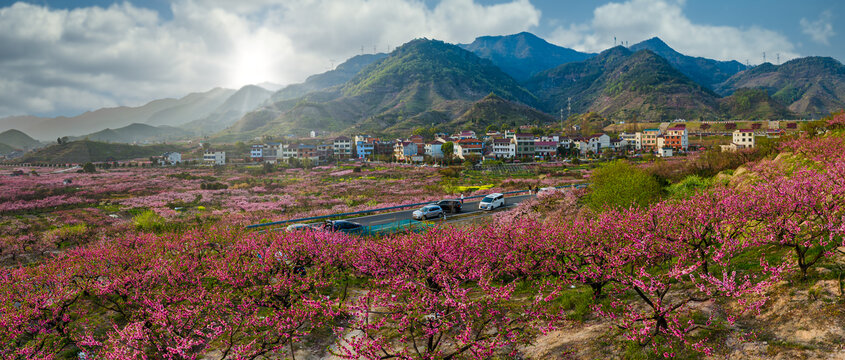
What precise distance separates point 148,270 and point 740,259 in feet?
72.8

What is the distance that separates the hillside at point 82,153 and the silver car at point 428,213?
→ 13082 cm

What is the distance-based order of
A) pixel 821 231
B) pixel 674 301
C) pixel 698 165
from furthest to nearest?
pixel 698 165
pixel 674 301
pixel 821 231

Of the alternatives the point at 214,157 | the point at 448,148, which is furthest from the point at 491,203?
→ the point at 214,157

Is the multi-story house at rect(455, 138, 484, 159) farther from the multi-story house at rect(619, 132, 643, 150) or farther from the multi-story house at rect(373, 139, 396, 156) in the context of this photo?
the multi-story house at rect(619, 132, 643, 150)

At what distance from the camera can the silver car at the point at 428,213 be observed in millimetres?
33750

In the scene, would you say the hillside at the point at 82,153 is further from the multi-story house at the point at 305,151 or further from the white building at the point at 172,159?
the multi-story house at the point at 305,151

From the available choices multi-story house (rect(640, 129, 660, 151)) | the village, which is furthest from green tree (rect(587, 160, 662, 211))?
multi-story house (rect(640, 129, 660, 151))

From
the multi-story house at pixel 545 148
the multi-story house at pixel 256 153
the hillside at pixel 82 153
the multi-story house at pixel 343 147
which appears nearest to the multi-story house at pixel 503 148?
the multi-story house at pixel 545 148

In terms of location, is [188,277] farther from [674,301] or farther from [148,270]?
[674,301]

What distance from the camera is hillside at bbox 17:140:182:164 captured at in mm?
111250

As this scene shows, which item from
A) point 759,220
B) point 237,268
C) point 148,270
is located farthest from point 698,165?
point 148,270

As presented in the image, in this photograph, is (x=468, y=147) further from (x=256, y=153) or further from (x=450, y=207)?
(x=450, y=207)

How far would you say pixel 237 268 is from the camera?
12.7 metres

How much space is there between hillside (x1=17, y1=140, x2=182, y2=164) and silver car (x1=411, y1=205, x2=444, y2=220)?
131 metres
